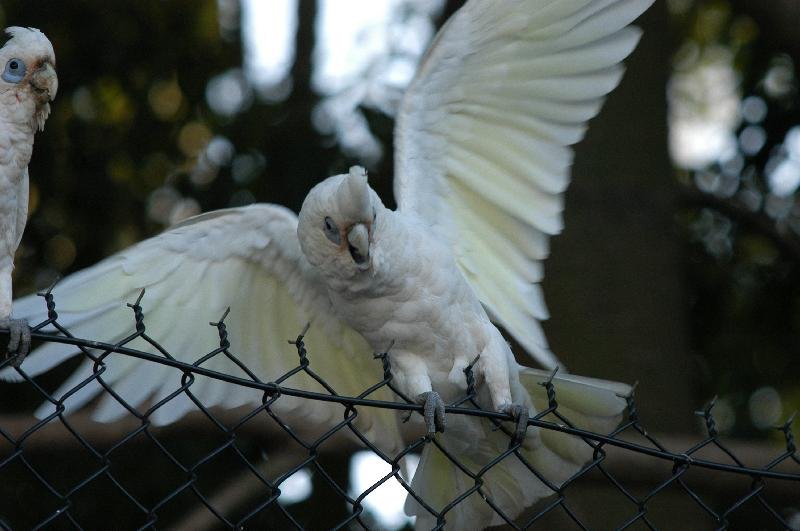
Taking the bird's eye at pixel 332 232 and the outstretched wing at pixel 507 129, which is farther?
the outstretched wing at pixel 507 129

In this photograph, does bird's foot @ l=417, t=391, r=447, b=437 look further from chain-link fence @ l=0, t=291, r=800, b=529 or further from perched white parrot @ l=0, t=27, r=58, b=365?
perched white parrot @ l=0, t=27, r=58, b=365

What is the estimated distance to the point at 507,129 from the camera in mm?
2406

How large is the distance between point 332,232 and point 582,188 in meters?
1.21

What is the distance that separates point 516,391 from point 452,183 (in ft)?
1.62

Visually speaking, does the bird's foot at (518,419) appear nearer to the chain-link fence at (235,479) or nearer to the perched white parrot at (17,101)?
the chain-link fence at (235,479)

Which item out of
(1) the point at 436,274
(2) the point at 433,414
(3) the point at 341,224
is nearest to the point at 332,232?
(3) the point at 341,224

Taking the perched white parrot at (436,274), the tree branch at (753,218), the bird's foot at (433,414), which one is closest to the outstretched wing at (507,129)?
the perched white parrot at (436,274)

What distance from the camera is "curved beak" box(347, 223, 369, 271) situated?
197 centimetres

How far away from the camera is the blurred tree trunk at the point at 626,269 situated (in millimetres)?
2881

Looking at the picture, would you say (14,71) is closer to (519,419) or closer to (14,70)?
(14,70)

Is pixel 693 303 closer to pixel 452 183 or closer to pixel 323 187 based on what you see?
pixel 452 183

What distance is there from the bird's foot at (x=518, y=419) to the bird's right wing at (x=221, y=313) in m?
0.48

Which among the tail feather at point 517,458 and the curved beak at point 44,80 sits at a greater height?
the curved beak at point 44,80

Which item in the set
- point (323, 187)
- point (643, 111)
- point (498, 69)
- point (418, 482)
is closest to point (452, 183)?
point (498, 69)
